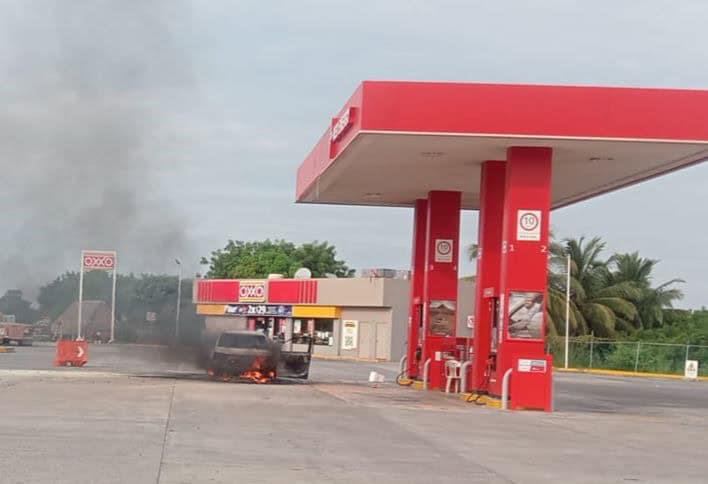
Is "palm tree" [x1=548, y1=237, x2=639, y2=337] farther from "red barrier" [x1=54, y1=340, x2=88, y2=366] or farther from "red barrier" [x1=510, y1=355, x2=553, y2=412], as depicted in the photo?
"red barrier" [x1=510, y1=355, x2=553, y2=412]

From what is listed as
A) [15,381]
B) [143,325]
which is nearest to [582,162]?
[15,381]

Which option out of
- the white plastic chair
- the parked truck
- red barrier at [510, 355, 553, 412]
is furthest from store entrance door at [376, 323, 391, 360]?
A: red barrier at [510, 355, 553, 412]

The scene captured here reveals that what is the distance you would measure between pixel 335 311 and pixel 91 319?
16936 mm

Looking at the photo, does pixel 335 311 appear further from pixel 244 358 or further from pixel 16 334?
pixel 244 358

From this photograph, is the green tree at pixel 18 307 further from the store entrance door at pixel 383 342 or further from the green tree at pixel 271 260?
the green tree at pixel 271 260

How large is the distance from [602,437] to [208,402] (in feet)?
28.1

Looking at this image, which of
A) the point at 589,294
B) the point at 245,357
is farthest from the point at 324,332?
the point at 245,357

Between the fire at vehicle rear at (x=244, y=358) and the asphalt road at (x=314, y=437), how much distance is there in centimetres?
299

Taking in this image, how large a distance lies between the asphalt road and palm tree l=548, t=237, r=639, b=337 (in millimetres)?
37734

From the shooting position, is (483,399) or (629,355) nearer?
(483,399)

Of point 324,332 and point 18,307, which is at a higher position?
point 18,307

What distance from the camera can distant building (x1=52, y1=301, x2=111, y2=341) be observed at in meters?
63.2

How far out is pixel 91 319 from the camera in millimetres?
64438

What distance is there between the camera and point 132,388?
94.2ft
